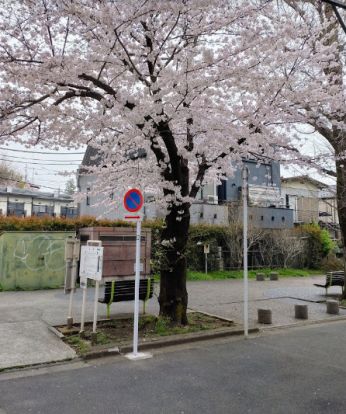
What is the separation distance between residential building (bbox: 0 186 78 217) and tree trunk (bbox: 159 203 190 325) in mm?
29896

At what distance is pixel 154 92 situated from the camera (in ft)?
22.9

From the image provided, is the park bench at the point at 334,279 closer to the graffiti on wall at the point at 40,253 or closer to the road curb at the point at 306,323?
the road curb at the point at 306,323

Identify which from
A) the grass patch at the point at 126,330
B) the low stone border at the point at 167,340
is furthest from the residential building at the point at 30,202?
the low stone border at the point at 167,340

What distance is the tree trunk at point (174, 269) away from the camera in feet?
26.0

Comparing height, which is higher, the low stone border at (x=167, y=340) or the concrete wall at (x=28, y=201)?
the concrete wall at (x=28, y=201)

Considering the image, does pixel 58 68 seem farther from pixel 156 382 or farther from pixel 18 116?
pixel 156 382

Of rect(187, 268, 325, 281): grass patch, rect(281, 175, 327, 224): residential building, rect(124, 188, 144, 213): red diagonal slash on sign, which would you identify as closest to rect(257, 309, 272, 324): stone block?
rect(124, 188, 144, 213): red diagonal slash on sign

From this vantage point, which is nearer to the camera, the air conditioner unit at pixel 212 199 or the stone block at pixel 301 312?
the stone block at pixel 301 312

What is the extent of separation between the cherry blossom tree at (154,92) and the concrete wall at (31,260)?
519 cm

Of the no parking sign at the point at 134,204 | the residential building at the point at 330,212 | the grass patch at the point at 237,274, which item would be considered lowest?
the grass patch at the point at 237,274

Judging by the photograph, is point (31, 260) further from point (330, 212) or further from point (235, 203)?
point (330, 212)

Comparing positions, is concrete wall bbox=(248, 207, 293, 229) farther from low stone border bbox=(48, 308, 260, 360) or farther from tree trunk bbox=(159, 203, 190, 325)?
low stone border bbox=(48, 308, 260, 360)

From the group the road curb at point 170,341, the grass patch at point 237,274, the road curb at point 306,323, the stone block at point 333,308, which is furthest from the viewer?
the grass patch at point 237,274

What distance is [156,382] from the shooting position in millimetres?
5043
